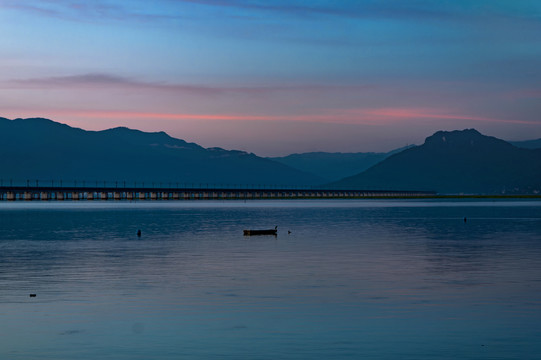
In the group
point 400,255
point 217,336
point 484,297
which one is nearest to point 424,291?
point 484,297

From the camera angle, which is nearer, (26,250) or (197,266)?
(197,266)

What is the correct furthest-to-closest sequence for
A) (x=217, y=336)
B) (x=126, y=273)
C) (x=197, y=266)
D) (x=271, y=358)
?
1. (x=197, y=266)
2. (x=126, y=273)
3. (x=217, y=336)
4. (x=271, y=358)

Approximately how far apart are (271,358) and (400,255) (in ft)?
114

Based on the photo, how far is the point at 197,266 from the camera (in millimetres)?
47344

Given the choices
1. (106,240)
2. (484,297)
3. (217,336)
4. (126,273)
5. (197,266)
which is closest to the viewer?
(217,336)

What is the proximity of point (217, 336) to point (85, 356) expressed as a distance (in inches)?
169

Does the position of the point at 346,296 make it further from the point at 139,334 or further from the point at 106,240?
the point at 106,240

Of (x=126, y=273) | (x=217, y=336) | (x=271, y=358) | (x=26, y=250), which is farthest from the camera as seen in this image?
(x=26, y=250)

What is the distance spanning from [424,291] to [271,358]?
15.1 metres

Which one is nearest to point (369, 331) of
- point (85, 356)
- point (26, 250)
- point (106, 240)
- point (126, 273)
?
point (85, 356)

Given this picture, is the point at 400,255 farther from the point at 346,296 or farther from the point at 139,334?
the point at 139,334

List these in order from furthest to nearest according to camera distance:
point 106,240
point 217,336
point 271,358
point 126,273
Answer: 1. point 106,240
2. point 126,273
3. point 217,336
4. point 271,358

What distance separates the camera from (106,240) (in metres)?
74.1

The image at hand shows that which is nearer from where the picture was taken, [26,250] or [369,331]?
[369,331]
